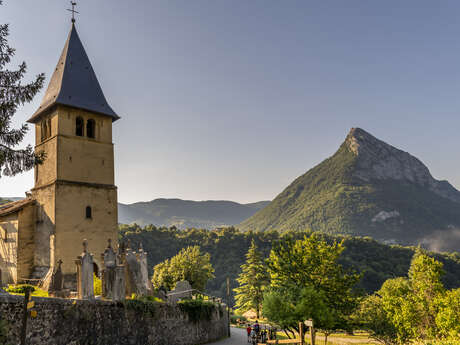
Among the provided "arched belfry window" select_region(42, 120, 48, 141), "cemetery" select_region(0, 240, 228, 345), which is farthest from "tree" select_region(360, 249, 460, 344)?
"arched belfry window" select_region(42, 120, 48, 141)

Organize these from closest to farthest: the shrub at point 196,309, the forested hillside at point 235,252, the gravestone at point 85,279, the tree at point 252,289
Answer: the gravestone at point 85,279 < the shrub at point 196,309 < the tree at point 252,289 < the forested hillside at point 235,252

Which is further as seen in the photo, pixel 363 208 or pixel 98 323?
pixel 363 208

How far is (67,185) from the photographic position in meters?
23.9

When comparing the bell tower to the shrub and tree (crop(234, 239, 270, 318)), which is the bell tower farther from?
tree (crop(234, 239, 270, 318))

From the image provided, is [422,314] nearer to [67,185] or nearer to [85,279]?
[85,279]

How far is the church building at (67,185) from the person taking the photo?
22906mm

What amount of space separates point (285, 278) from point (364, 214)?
149712mm

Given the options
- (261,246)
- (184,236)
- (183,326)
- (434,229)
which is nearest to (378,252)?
(261,246)

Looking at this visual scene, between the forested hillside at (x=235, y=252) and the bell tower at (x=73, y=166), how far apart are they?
54616 mm

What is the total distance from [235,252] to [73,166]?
75.4 meters

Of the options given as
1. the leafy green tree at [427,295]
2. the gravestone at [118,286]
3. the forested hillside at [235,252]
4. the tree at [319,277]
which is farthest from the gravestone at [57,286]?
the forested hillside at [235,252]

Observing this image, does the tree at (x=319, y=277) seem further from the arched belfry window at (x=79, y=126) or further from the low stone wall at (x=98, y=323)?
the arched belfry window at (x=79, y=126)

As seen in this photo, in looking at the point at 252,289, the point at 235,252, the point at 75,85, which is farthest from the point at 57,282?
the point at 235,252

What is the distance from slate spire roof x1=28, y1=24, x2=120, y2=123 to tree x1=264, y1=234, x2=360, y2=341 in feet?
49.5
